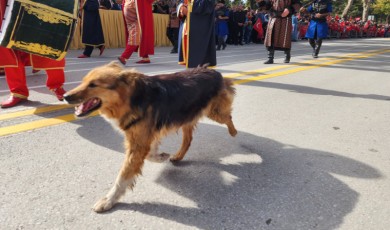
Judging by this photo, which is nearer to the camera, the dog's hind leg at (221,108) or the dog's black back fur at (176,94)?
the dog's black back fur at (176,94)

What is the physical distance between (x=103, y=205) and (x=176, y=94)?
962 mm

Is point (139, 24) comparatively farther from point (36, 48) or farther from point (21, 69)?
point (36, 48)

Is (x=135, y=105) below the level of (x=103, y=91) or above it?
below

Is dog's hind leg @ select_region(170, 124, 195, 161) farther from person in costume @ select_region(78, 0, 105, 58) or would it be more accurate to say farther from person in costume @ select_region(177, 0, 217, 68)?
person in costume @ select_region(78, 0, 105, 58)

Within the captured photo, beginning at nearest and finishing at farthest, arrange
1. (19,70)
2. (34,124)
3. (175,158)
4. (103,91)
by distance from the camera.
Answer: (103,91)
(175,158)
(34,124)
(19,70)

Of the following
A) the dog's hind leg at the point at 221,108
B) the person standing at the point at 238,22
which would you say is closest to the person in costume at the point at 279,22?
the dog's hind leg at the point at 221,108

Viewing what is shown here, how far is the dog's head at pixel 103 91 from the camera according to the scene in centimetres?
205

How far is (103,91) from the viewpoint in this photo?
2084 mm

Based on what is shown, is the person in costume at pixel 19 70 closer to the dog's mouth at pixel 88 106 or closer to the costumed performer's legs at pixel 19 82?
the costumed performer's legs at pixel 19 82

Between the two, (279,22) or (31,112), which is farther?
(279,22)

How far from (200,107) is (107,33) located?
10.3 m

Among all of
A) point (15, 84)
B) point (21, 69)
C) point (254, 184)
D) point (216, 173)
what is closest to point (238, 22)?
point (21, 69)

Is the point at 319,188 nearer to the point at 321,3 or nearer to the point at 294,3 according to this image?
the point at 294,3

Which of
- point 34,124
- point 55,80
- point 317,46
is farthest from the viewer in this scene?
point 317,46
